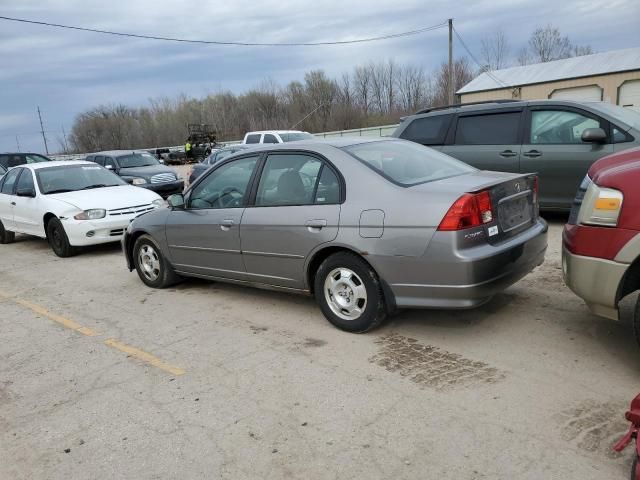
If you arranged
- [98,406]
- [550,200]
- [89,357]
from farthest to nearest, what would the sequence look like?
[550,200] < [89,357] < [98,406]

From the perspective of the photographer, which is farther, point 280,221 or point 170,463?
point 280,221

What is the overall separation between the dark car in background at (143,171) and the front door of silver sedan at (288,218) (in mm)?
10029

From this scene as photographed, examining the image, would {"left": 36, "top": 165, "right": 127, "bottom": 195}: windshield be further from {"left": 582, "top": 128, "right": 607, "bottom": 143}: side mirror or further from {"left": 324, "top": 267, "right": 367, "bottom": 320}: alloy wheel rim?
{"left": 582, "top": 128, "right": 607, "bottom": 143}: side mirror

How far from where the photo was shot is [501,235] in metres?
4.04

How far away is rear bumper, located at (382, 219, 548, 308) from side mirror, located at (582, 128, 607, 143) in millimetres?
3915

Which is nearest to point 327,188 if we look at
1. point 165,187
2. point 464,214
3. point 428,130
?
point 464,214

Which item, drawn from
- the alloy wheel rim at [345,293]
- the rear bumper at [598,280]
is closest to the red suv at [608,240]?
the rear bumper at [598,280]

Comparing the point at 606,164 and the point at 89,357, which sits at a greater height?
the point at 606,164

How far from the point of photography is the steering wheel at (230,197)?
524 centimetres

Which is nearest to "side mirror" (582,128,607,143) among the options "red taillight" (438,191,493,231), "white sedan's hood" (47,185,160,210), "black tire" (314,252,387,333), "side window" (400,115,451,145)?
"side window" (400,115,451,145)

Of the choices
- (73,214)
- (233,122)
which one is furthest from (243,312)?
(233,122)

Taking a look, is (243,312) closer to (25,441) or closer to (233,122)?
(25,441)

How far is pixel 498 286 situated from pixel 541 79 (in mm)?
35402

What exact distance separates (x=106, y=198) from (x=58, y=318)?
12.2 ft
